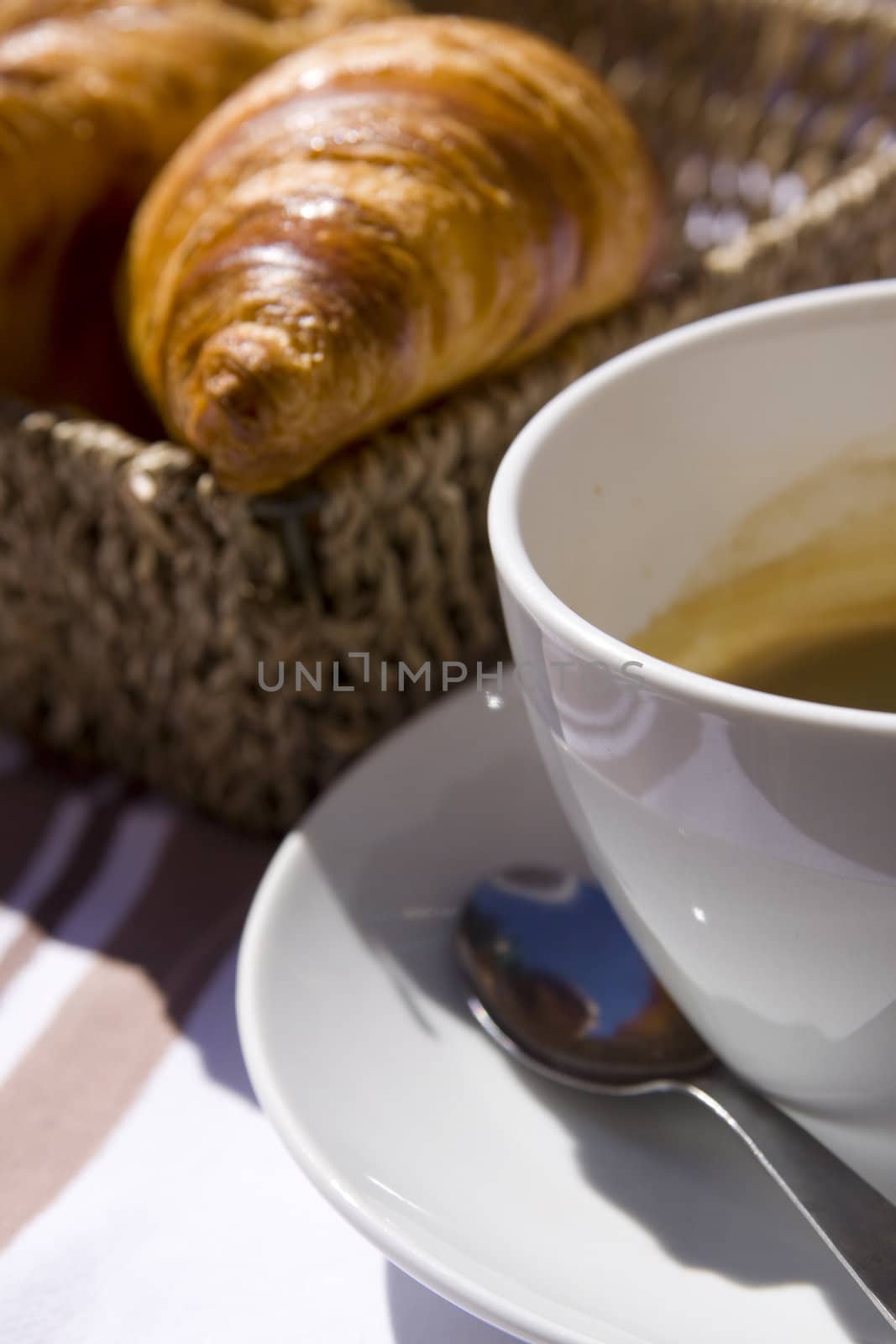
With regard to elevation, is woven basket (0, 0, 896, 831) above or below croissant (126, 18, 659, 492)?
below

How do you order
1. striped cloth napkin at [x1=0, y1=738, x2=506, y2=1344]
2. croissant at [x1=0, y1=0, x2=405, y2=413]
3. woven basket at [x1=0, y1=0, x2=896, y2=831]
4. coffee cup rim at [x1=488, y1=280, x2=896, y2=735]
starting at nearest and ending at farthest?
coffee cup rim at [x1=488, y1=280, x2=896, y2=735] → striped cloth napkin at [x1=0, y1=738, x2=506, y2=1344] → woven basket at [x1=0, y1=0, x2=896, y2=831] → croissant at [x1=0, y1=0, x2=405, y2=413]

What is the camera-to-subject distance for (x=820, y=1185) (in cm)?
41

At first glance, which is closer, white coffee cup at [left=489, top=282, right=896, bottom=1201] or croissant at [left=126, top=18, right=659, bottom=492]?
white coffee cup at [left=489, top=282, right=896, bottom=1201]

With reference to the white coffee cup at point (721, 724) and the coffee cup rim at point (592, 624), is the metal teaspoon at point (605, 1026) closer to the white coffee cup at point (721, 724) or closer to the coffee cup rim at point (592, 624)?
the white coffee cup at point (721, 724)

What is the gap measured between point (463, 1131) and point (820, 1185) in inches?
4.2

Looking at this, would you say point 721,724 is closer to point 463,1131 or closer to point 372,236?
point 463,1131

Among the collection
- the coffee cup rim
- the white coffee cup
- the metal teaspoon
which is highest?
the coffee cup rim

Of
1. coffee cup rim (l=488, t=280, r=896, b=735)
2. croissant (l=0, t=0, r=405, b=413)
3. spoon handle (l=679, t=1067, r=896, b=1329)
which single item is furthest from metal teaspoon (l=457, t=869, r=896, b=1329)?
croissant (l=0, t=0, r=405, b=413)

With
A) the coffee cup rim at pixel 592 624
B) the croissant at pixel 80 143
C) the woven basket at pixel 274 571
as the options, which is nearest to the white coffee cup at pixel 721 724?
the coffee cup rim at pixel 592 624

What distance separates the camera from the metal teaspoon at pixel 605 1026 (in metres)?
0.41

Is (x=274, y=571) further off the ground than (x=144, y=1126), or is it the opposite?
(x=274, y=571)

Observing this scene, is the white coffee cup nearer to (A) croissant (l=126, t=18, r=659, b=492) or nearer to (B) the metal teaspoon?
(B) the metal teaspoon

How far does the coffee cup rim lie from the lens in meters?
0.33

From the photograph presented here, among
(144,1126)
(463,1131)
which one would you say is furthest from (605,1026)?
(144,1126)
